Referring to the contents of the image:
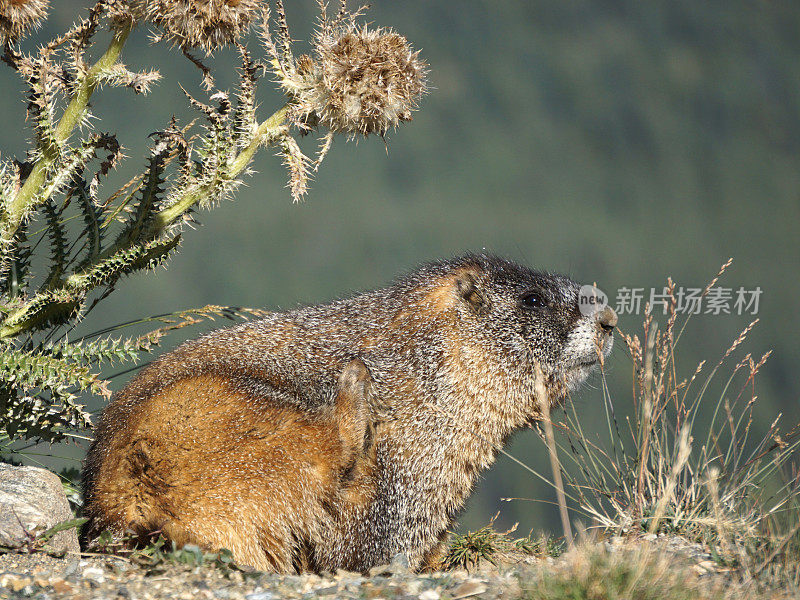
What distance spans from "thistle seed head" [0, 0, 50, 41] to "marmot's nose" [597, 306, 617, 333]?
364 cm

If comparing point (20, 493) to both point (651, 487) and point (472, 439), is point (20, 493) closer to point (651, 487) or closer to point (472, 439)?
point (472, 439)

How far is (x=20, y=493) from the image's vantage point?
14.3 ft

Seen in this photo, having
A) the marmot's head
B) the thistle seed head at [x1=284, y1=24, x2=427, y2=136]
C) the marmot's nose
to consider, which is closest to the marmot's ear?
the marmot's head

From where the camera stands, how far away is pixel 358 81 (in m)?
4.65

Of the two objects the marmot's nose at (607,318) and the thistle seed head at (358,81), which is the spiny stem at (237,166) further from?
the marmot's nose at (607,318)

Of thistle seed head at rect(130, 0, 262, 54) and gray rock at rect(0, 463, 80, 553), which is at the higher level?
thistle seed head at rect(130, 0, 262, 54)

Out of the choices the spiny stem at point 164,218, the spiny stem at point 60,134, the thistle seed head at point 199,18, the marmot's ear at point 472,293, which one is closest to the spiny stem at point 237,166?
the spiny stem at point 164,218

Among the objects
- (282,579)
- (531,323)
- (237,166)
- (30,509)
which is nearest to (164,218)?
(237,166)

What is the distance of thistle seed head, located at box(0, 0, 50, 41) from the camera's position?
4352 mm

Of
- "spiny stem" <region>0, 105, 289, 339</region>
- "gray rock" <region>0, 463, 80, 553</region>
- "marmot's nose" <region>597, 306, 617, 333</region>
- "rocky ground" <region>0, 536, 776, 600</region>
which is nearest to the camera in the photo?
"rocky ground" <region>0, 536, 776, 600</region>

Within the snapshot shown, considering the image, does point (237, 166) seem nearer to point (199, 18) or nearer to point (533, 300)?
point (199, 18)

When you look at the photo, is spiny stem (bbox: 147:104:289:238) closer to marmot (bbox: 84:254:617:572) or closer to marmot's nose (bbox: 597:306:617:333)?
marmot (bbox: 84:254:617:572)

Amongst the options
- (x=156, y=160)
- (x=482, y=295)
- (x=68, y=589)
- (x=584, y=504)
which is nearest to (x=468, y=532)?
(x=584, y=504)

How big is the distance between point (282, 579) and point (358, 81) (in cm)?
266
